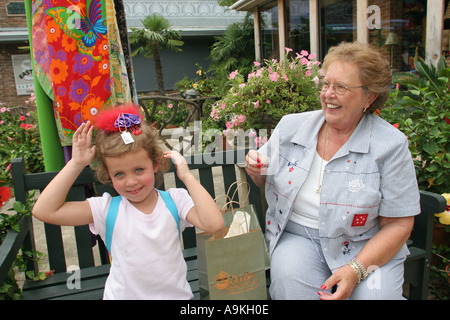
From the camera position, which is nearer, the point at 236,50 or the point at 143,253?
the point at 143,253

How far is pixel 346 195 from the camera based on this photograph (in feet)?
5.18

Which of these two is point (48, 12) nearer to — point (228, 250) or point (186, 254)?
point (228, 250)

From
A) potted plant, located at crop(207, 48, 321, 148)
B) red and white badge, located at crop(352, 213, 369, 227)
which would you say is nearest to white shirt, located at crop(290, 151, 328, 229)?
red and white badge, located at crop(352, 213, 369, 227)

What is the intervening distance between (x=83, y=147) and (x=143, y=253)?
18.3 inches

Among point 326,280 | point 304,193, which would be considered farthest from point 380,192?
point 326,280

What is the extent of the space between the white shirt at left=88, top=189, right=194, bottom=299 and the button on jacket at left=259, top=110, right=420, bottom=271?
1.71 ft

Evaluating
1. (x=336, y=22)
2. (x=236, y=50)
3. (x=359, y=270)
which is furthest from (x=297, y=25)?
(x=359, y=270)

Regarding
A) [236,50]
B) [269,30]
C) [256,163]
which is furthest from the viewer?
[236,50]

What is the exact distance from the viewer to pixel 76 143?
1432 millimetres

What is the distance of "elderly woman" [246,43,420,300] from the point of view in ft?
5.09

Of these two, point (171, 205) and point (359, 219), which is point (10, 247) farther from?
point (359, 219)

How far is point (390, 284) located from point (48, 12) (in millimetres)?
1782

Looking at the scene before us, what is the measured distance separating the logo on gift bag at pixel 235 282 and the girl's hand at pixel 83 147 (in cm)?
67

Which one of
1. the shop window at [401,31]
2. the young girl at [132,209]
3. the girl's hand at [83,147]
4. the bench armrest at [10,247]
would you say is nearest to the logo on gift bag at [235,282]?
the young girl at [132,209]
